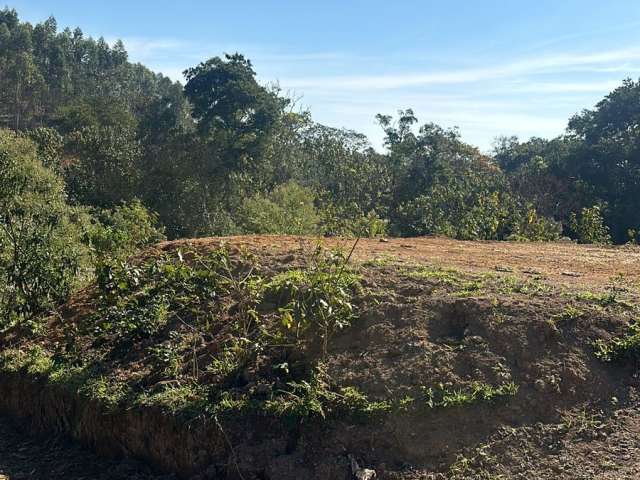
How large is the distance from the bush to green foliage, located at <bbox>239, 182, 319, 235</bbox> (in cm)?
522

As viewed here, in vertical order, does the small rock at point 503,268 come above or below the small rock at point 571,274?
above

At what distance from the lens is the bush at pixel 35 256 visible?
21.8ft

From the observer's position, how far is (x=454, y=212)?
56.2ft

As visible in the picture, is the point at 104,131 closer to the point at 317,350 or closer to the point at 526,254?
the point at 526,254

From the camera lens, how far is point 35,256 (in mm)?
6727

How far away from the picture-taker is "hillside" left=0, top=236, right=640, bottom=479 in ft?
12.6

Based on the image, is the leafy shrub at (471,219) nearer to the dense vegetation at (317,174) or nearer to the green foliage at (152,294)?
the dense vegetation at (317,174)

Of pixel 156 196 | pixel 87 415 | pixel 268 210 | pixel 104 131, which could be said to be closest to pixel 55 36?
pixel 104 131

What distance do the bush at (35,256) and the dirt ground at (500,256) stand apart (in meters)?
1.34

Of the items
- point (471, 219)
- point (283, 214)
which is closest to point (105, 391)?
point (283, 214)

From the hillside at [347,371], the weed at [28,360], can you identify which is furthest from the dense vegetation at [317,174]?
the hillside at [347,371]

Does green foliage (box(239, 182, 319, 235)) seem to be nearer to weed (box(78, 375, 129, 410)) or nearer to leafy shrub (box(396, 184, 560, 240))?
leafy shrub (box(396, 184, 560, 240))

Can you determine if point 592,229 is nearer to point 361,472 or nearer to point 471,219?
point 471,219

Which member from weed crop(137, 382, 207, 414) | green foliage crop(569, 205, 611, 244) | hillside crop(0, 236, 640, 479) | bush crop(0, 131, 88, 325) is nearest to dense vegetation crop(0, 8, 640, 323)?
green foliage crop(569, 205, 611, 244)
